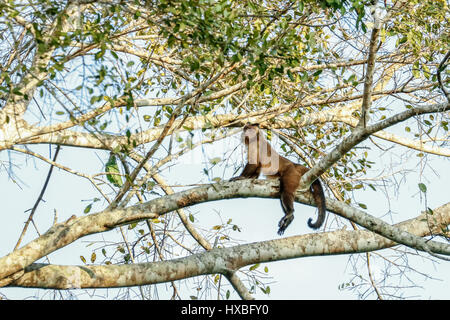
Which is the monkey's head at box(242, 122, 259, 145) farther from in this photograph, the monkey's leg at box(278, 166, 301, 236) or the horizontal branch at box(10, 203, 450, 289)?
the horizontal branch at box(10, 203, 450, 289)

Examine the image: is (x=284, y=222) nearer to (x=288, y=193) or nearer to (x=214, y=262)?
(x=288, y=193)

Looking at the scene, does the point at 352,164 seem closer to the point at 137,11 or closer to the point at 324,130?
the point at 324,130

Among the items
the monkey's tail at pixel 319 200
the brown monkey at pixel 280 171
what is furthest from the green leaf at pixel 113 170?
the monkey's tail at pixel 319 200

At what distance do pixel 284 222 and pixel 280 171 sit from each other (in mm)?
616

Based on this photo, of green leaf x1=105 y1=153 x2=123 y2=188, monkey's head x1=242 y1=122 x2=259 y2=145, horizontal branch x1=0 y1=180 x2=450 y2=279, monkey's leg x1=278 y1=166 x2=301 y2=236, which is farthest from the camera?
monkey's head x1=242 y1=122 x2=259 y2=145

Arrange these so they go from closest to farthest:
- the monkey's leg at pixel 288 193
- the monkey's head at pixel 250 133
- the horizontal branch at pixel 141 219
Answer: the horizontal branch at pixel 141 219 < the monkey's leg at pixel 288 193 < the monkey's head at pixel 250 133

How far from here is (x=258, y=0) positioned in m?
6.23

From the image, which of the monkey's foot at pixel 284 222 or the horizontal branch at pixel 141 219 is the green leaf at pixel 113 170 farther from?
the monkey's foot at pixel 284 222

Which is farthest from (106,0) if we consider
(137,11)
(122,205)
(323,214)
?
(323,214)

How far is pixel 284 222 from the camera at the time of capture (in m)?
6.73

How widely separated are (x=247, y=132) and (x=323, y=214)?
1.72 m

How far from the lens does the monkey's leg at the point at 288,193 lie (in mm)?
5866

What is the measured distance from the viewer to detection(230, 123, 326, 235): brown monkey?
6.06 m

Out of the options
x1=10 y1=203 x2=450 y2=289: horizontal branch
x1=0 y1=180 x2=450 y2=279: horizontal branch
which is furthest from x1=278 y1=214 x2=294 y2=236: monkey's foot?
x1=0 y1=180 x2=450 y2=279: horizontal branch
